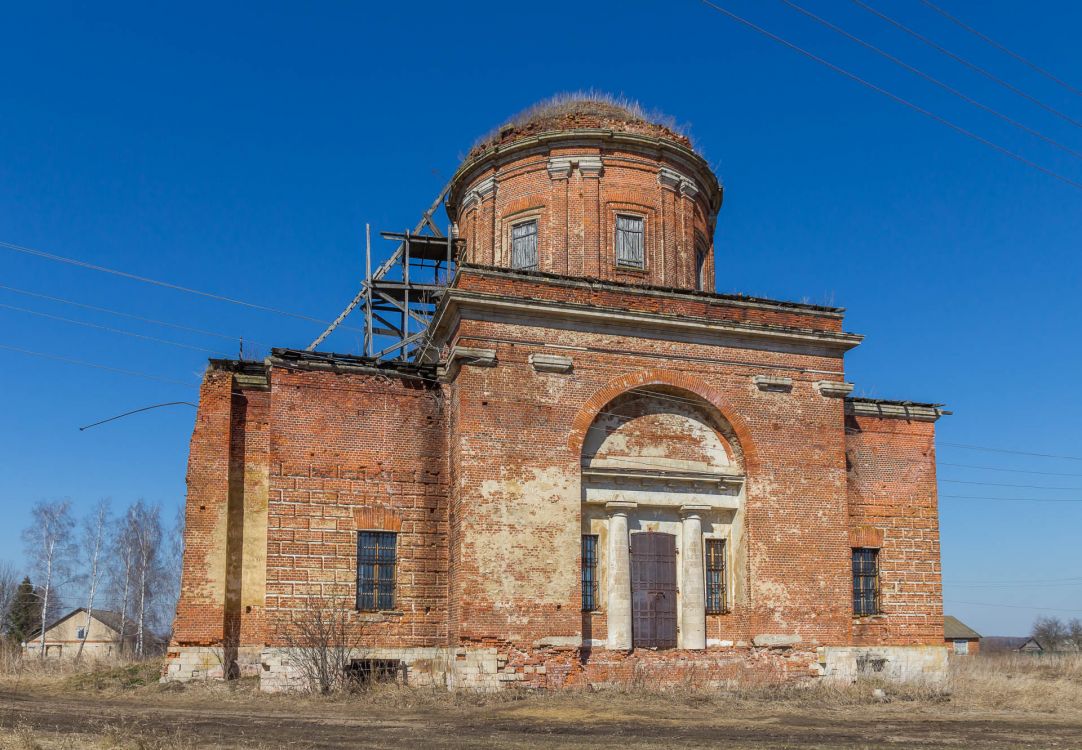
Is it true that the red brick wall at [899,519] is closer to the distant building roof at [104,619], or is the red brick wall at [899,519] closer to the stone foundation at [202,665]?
the stone foundation at [202,665]

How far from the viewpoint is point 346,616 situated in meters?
17.7

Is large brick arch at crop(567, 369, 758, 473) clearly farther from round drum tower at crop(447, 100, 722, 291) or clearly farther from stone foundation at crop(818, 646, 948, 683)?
stone foundation at crop(818, 646, 948, 683)

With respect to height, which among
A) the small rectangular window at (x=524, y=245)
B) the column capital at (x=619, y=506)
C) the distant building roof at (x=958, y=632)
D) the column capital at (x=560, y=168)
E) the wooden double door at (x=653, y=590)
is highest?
the column capital at (x=560, y=168)

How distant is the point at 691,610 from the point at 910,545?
19.3ft

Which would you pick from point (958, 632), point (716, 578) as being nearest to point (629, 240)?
point (716, 578)

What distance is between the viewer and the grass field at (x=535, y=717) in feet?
38.9

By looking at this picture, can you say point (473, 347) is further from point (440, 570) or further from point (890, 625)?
point (890, 625)

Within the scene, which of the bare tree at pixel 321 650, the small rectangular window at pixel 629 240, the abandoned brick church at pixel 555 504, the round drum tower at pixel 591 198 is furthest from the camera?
the small rectangular window at pixel 629 240

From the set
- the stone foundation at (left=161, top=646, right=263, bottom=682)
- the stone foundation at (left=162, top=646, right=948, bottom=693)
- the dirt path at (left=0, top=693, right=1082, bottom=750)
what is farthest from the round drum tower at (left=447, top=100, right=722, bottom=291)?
the stone foundation at (left=161, top=646, right=263, bottom=682)

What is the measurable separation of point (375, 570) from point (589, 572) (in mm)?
4073

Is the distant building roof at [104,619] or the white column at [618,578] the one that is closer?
the white column at [618,578]

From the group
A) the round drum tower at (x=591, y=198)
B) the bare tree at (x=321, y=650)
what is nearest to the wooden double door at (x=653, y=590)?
the bare tree at (x=321, y=650)

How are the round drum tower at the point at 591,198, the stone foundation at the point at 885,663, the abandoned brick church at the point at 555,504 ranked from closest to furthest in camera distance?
the abandoned brick church at the point at 555,504 → the stone foundation at the point at 885,663 → the round drum tower at the point at 591,198

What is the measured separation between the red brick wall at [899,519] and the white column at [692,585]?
3.72m
